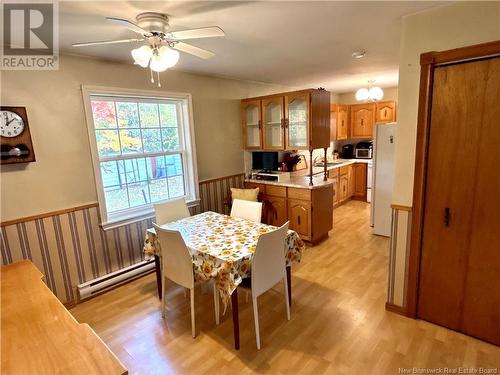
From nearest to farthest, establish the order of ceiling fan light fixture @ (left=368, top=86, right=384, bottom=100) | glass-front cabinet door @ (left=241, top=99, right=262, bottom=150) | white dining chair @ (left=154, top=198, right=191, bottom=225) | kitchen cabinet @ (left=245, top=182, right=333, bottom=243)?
white dining chair @ (left=154, top=198, right=191, bottom=225) → kitchen cabinet @ (left=245, top=182, right=333, bottom=243) → glass-front cabinet door @ (left=241, top=99, right=262, bottom=150) → ceiling fan light fixture @ (left=368, top=86, right=384, bottom=100)

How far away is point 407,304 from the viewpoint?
87.7 inches

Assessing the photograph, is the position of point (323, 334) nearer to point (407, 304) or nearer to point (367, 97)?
point (407, 304)

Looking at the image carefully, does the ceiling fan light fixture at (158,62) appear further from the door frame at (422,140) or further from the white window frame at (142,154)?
the door frame at (422,140)

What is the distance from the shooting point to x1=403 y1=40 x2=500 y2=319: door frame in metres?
1.68

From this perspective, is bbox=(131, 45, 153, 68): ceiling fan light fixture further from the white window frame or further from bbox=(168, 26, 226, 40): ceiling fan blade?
the white window frame

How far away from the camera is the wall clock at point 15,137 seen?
208 cm

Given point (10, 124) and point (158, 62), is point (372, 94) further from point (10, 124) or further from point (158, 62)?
point (10, 124)

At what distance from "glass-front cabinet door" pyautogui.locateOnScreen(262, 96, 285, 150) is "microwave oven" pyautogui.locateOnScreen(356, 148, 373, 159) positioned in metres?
2.87

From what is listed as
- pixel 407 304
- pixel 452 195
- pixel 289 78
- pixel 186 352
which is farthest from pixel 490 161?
pixel 289 78

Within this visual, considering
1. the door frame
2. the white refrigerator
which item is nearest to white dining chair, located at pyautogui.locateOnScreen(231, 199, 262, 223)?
the door frame

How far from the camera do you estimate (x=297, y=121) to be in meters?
3.60

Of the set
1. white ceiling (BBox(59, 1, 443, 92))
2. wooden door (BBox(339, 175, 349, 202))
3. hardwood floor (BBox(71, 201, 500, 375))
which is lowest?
hardwood floor (BBox(71, 201, 500, 375))

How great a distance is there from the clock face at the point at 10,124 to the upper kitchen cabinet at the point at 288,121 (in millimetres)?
2617

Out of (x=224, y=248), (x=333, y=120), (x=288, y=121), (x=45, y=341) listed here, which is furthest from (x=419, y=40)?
(x=333, y=120)
